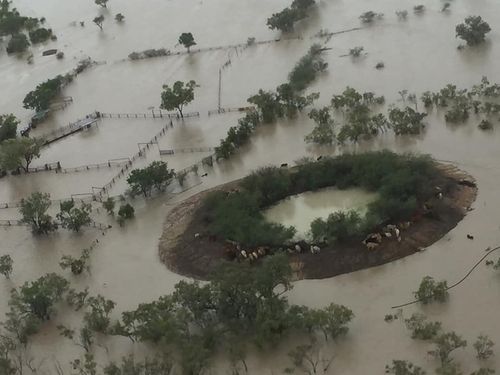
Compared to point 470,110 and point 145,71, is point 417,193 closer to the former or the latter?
point 470,110

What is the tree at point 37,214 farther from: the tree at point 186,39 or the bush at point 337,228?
the tree at point 186,39

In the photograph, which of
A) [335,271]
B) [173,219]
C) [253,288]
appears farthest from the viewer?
[173,219]

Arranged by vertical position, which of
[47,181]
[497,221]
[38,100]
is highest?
[38,100]

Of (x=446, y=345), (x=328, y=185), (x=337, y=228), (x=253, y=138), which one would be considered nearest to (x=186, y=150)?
(x=253, y=138)

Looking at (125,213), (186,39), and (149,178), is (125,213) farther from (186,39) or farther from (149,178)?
(186,39)

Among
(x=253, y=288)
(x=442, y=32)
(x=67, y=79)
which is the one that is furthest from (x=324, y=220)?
(x=67, y=79)

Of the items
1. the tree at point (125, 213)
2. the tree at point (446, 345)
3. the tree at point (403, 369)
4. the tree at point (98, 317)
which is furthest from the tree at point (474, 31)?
the tree at point (98, 317)
